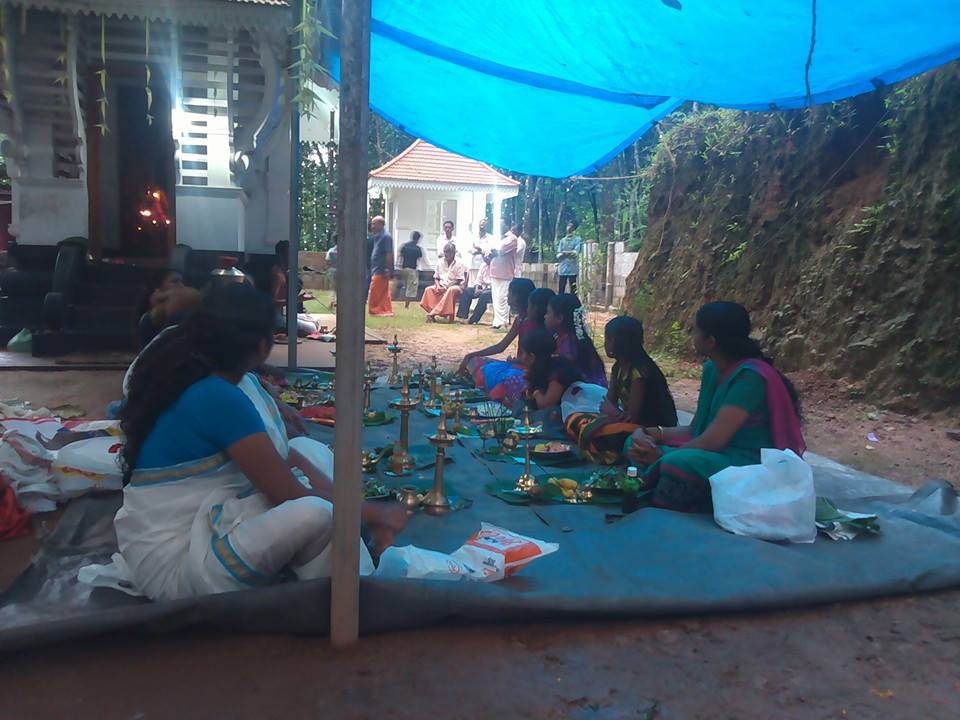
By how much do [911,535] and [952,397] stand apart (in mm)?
3544

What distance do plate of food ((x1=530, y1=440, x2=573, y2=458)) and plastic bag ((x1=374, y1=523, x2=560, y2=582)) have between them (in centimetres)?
157

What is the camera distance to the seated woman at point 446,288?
1436 cm

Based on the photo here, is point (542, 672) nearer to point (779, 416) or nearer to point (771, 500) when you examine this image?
point (771, 500)

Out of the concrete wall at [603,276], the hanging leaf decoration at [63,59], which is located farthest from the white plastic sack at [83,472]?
the concrete wall at [603,276]

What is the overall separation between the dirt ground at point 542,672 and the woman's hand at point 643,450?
1365 millimetres

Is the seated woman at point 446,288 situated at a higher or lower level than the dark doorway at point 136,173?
lower

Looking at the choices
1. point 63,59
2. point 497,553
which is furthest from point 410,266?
point 497,553

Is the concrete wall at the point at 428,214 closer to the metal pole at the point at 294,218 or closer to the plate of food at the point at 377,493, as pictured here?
the metal pole at the point at 294,218

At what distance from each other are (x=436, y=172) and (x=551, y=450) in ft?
56.7

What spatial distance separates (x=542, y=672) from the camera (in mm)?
2270

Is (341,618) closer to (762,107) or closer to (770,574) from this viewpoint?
(770,574)

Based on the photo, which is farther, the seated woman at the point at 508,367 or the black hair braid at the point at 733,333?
the seated woman at the point at 508,367

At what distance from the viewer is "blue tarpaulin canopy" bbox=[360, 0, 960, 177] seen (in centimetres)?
405

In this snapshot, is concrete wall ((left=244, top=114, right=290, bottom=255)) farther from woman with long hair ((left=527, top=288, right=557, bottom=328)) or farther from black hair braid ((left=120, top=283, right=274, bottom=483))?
black hair braid ((left=120, top=283, right=274, bottom=483))
